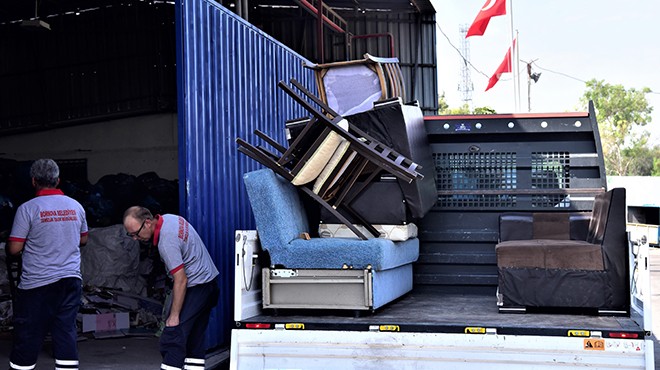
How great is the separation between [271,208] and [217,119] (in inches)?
72.5

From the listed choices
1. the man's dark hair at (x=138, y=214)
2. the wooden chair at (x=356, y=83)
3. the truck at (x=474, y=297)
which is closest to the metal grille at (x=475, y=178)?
the truck at (x=474, y=297)

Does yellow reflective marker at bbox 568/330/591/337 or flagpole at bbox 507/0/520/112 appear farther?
flagpole at bbox 507/0/520/112

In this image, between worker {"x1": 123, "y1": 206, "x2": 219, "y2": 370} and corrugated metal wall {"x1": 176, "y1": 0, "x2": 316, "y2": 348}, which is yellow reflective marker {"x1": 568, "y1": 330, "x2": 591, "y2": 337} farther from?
corrugated metal wall {"x1": 176, "y1": 0, "x2": 316, "y2": 348}

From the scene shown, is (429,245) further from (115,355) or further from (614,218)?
(115,355)

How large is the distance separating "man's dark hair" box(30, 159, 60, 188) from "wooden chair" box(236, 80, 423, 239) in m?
1.31

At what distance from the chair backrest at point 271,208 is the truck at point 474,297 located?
0.11 m

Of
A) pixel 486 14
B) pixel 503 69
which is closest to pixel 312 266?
pixel 486 14

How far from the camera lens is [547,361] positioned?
4410 millimetres

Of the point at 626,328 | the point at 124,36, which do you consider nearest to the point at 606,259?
the point at 626,328

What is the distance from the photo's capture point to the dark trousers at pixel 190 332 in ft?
17.5

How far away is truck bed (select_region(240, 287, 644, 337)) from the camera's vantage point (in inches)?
179

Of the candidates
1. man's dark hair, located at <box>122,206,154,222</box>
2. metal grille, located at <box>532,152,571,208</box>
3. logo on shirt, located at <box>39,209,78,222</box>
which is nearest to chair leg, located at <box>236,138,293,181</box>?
man's dark hair, located at <box>122,206,154,222</box>

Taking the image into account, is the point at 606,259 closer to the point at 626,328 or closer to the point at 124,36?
the point at 626,328

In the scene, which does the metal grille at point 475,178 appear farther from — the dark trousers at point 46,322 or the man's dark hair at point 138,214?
the dark trousers at point 46,322
